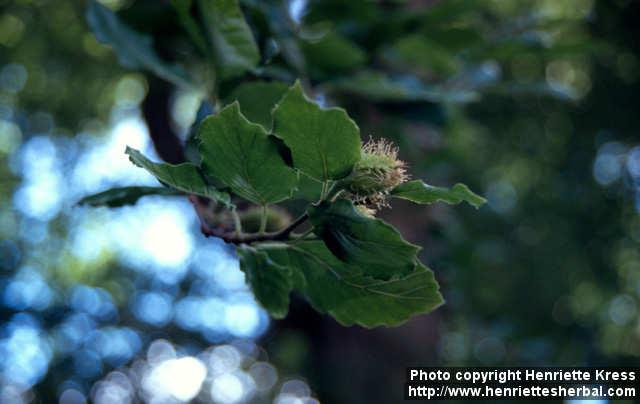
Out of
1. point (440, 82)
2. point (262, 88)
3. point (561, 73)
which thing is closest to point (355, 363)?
point (440, 82)

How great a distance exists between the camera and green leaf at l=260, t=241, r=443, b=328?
117 cm

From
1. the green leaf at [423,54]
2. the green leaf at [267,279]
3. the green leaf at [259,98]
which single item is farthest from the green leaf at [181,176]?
the green leaf at [423,54]

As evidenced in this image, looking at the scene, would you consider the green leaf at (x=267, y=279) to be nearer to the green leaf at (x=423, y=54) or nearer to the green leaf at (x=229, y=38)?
the green leaf at (x=229, y=38)

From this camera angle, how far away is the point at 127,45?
187 centimetres

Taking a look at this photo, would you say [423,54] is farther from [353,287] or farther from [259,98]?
[353,287]

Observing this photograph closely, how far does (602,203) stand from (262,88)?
443 centimetres

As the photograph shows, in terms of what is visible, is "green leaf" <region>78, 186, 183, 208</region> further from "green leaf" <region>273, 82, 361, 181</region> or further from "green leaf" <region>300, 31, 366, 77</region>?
"green leaf" <region>300, 31, 366, 77</region>

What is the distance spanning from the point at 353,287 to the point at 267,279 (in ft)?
0.57

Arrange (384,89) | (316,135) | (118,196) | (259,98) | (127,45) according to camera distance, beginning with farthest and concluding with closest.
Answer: (384,89), (127,45), (259,98), (118,196), (316,135)

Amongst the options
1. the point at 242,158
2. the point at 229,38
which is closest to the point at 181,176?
the point at 242,158

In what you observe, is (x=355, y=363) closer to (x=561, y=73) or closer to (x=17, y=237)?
(x=561, y=73)

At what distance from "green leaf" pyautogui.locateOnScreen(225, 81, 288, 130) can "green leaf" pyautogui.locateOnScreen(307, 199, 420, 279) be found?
1.82ft

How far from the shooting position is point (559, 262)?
5.33m

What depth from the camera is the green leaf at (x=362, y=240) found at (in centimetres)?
100
